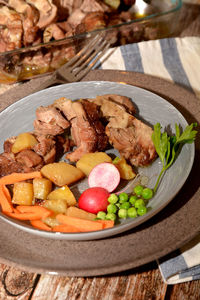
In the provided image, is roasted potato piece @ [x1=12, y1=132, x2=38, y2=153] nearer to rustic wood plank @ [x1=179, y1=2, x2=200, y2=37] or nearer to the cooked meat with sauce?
the cooked meat with sauce

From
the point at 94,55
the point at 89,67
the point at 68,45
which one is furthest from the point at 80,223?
the point at 68,45

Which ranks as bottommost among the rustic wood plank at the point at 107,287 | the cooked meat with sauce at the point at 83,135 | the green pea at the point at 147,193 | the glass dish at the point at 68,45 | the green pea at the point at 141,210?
the rustic wood plank at the point at 107,287

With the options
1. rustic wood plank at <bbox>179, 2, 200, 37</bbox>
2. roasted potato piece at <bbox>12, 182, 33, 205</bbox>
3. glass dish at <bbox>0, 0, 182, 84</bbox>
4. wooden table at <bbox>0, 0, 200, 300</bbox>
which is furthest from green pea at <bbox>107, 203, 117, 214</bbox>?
rustic wood plank at <bbox>179, 2, 200, 37</bbox>

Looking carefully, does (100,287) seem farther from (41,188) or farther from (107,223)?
(41,188)

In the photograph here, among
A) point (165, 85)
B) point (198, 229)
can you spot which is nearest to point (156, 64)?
point (165, 85)

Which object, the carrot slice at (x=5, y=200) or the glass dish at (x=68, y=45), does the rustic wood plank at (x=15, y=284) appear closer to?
the carrot slice at (x=5, y=200)

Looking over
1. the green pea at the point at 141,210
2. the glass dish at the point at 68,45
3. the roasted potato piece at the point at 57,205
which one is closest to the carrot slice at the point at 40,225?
the roasted potato piece at the point at 57,205

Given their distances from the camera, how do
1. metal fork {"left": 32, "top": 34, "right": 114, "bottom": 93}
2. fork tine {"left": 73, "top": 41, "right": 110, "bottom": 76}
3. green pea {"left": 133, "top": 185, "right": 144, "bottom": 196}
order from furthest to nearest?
1. fork tine {"left": 73, "top": 41, "right": 110, "bottom": 76}
2. metal fork {"left": 32, "top": 34, "right": 114, "bottom": 93}
3. green pea {"left": 133, "top": 185, "right": 144, "bottom": 196}
